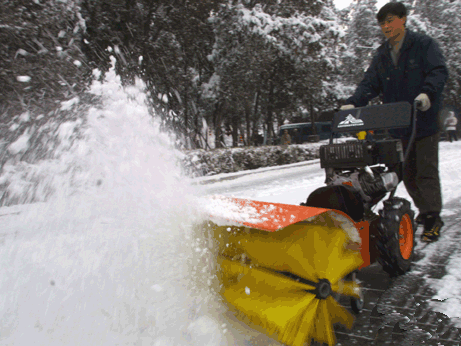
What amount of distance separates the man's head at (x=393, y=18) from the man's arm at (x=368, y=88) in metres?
0.39

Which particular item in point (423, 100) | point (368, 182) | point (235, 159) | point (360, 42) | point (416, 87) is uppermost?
point (360, 42)

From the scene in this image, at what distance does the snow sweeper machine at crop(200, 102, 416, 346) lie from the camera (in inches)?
68.9

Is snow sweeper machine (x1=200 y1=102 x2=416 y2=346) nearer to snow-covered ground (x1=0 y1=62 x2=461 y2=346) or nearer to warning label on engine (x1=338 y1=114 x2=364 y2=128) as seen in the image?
snow-covered ground (x1=0 y1=62 x2=461 y2=346)

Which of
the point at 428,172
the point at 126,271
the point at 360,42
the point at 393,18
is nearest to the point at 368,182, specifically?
the point at 428,172

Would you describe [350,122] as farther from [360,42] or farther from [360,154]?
[360,42]

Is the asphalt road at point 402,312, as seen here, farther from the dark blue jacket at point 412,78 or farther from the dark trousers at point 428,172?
the dark blue jacket at point 412,78

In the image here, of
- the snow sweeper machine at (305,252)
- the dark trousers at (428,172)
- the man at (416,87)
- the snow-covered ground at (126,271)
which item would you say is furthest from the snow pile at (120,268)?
the dark trousers at (428,172)

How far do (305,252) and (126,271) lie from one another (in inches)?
48.5

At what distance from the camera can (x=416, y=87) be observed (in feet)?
10.4

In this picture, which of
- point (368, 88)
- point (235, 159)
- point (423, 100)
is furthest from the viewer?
point (235, 159)

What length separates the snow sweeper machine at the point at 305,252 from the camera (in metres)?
1.75

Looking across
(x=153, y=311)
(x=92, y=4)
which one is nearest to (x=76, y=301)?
(x=153, y=311)

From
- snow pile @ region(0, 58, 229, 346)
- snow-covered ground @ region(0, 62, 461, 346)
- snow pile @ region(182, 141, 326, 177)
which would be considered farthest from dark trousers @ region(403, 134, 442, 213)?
snow pile @ region(182, 141, 326, 177)

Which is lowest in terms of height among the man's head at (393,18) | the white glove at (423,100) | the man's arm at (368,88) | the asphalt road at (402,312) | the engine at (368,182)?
the asphalt road at (402,312)
